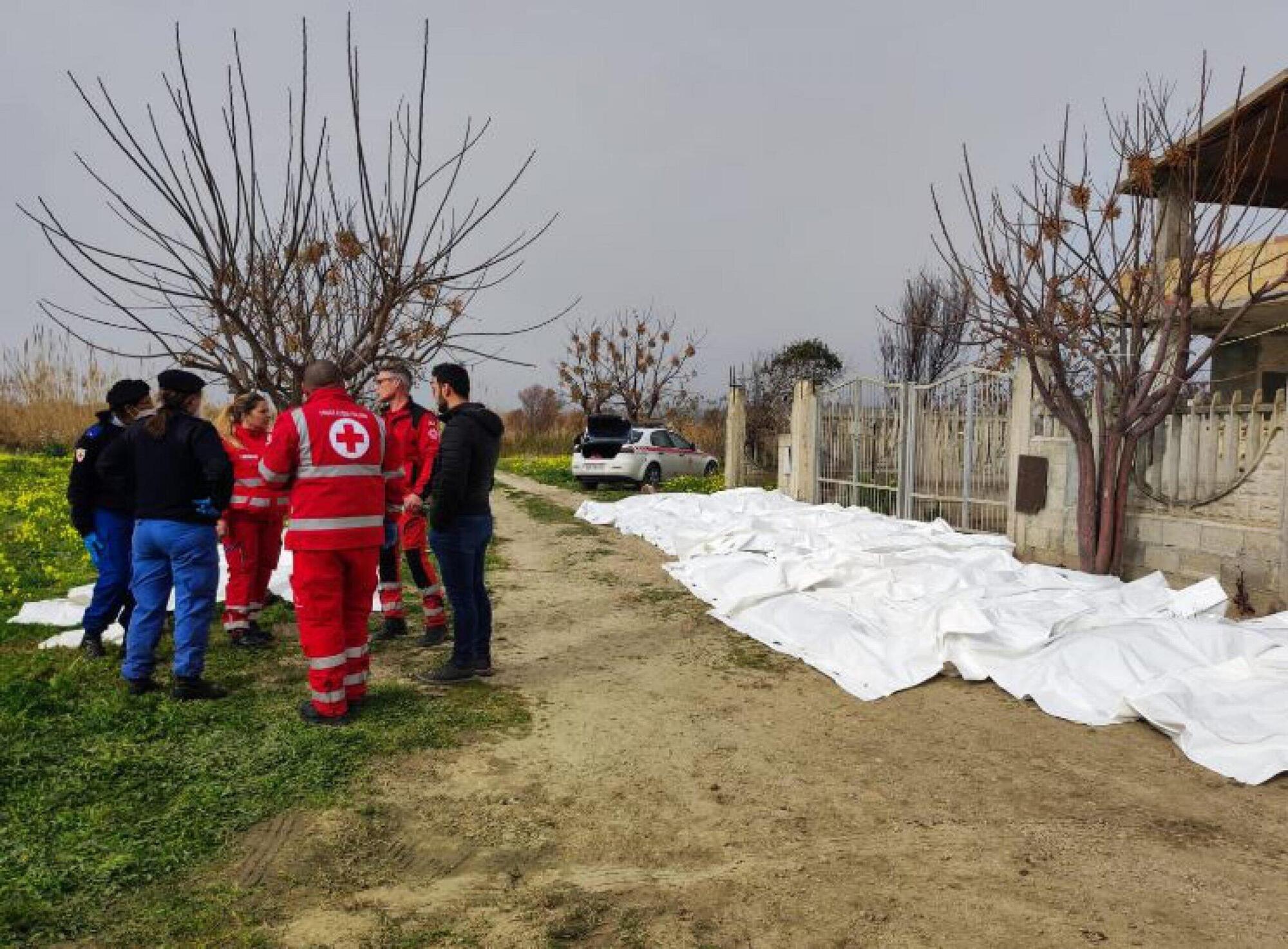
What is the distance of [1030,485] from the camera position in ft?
32.1

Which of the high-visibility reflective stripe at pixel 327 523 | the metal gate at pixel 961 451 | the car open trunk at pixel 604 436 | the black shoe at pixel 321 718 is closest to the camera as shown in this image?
the high-visibility reflective stripe at pixel 327 523

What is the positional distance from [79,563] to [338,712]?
692cm

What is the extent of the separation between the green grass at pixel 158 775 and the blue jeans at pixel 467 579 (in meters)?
0.30

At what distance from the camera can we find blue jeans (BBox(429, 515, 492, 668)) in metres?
5.30

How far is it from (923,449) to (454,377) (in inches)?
327

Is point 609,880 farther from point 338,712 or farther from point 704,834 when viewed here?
point 338,712

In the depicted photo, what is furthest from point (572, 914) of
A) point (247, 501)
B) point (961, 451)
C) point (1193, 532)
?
point (961, 451)

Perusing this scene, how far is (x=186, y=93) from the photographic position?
220 inches

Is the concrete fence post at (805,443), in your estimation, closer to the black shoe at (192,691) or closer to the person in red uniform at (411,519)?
the person in red uniform at (411,519)

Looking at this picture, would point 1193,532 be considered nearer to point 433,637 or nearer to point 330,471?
point 433,637

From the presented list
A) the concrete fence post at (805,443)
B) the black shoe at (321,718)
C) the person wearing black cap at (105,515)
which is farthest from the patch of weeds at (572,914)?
the concrete fence post at (805,443)

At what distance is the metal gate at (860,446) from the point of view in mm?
12683

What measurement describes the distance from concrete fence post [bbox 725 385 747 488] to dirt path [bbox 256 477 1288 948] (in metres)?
15.2

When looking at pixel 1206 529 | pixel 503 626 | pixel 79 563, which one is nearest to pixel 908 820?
pixel 503 626
